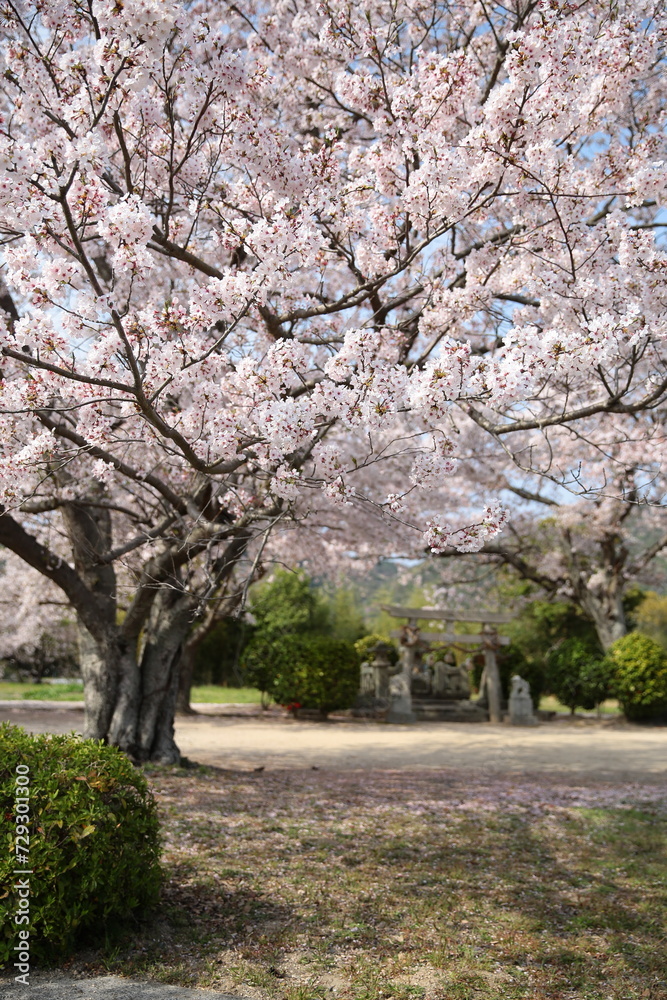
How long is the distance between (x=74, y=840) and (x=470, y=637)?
43.4 feet

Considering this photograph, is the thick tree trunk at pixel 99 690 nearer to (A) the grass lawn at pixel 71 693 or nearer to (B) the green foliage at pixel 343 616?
(A) the grass lawn at pixel 71 693

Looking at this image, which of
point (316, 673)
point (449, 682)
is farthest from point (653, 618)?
point (316, 673)

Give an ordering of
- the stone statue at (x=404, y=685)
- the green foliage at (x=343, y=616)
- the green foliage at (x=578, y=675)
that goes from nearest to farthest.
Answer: the stone statue at (x=404, y=685)
the green foliage at (x=578, y=675)
the green foliage at (x=343, y=616)

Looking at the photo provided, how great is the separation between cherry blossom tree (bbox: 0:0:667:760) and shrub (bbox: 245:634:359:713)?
7603mm

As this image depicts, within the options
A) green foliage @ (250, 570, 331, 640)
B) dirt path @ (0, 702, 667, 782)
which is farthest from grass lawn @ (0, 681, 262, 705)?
dirt path @ (0, 702, 667, 782)

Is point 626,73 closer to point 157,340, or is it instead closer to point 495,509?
point 495,509

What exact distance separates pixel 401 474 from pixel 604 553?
7804mm

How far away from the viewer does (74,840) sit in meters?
2.99

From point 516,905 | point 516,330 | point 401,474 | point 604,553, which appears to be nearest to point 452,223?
point 516,330

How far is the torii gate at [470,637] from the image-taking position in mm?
14938

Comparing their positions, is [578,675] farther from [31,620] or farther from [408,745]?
[31,620]

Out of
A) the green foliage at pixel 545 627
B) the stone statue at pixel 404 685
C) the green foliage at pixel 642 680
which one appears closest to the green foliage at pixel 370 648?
the stone statue at pixel 404 685

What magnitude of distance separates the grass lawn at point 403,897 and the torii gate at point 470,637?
7956 mm

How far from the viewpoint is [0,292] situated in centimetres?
655
